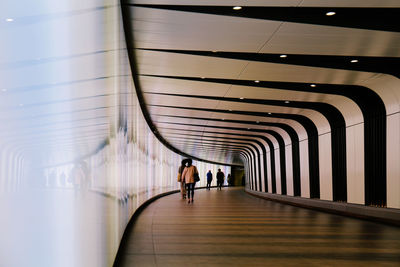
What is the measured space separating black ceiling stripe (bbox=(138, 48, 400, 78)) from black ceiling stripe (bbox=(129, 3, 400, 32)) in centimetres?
221

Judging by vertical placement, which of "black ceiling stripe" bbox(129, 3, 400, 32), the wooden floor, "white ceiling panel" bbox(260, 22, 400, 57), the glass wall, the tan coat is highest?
"black ceiling stripe" bbox(129, 3, 400, 32)

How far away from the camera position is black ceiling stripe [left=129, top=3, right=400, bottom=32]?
277 inches

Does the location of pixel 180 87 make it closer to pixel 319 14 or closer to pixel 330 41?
pixel 330 41

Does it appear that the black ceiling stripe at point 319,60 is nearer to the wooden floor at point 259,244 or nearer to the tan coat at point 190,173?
the wooden floor at point 259,244

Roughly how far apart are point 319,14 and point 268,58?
282cm

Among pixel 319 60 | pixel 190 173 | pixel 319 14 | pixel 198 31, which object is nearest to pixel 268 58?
pixel 319 60

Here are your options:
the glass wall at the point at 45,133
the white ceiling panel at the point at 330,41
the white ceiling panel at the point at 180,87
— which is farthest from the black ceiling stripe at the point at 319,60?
the glass wall at the point at 45,133

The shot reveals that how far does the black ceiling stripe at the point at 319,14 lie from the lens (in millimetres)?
7027

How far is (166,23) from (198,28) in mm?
594

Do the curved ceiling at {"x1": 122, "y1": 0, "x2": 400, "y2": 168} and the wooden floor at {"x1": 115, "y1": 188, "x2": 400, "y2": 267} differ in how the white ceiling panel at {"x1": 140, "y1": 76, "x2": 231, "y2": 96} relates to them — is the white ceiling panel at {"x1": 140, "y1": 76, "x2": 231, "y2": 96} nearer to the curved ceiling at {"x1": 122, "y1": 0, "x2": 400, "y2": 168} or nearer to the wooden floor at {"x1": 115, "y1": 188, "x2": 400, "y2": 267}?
the curved ceiling at {"x1": 122, "y1": 0, "x2": 400, "y2": 168}

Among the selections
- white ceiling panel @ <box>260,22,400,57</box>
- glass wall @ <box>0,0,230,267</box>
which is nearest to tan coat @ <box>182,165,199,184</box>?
white ceiling panel @ <box>260,22,400,57</box>

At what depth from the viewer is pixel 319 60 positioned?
33.2 ft

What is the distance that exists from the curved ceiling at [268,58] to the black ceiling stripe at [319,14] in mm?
16

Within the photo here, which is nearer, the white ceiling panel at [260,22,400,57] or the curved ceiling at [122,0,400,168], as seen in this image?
the curved ceiling at [122,0,400,168]
